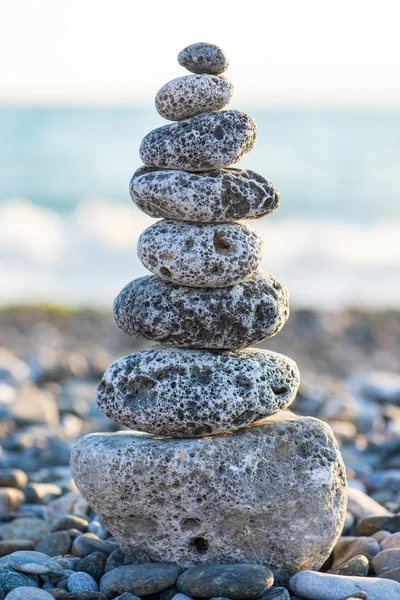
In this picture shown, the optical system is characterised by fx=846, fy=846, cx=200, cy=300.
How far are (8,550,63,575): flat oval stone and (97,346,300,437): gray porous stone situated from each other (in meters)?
1.07

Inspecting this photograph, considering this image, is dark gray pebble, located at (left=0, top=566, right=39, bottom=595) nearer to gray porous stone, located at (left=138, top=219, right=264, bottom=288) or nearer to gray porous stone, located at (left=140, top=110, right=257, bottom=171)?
gray porous stone, located at (left=138, top=219, right=264, bottom=288)

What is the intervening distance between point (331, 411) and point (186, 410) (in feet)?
21.2

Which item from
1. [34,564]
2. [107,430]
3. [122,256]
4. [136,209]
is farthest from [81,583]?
[136,209]

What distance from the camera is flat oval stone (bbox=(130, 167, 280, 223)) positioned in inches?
213

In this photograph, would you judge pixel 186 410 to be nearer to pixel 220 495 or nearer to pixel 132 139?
pixel 220 495

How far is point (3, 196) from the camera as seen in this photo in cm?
3462

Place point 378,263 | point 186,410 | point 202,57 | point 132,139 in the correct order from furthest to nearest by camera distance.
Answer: point 132,139
point 378,263
point 202,57
point 186,410

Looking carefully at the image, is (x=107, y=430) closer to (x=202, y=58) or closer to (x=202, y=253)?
(x=202, y=253)

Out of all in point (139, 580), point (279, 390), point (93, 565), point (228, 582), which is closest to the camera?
point (228, 582)

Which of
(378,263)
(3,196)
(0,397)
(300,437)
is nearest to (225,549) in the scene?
(300,437)

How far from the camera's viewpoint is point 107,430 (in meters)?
10.8

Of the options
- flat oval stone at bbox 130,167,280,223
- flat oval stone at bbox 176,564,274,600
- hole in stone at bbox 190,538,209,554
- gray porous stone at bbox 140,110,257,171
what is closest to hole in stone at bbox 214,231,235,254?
flat oval stone at bbox 130,167,280,223

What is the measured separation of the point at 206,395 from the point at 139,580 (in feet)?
3.97

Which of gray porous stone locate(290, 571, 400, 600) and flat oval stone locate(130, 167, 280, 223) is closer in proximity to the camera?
gray porous stone locate(290, 571, 400, 600)
